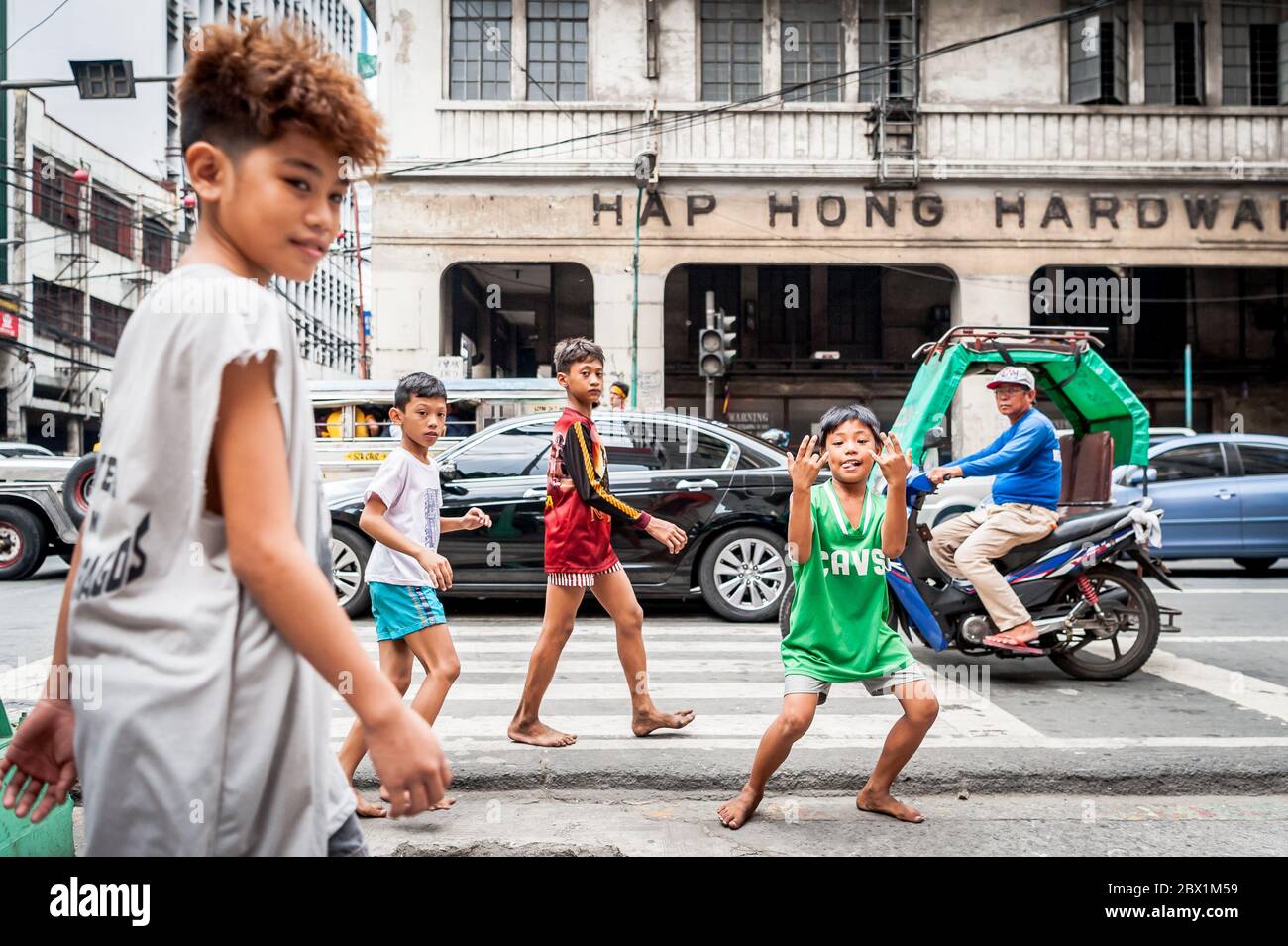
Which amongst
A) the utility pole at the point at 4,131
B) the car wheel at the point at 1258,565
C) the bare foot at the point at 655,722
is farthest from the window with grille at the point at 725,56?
the utility pole at the point at 4,131

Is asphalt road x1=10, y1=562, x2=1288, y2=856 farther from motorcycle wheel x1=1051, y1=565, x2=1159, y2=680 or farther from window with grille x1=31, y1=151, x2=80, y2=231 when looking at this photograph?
window with grille x1=31, y1=151, x2=80, y2=231

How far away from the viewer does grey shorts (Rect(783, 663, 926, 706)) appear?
3939 mm

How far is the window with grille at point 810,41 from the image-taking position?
2028 cm

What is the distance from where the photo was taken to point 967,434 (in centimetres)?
1955

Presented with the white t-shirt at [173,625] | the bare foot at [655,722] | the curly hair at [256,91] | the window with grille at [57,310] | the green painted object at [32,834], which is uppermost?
the window with grille at [57,310]

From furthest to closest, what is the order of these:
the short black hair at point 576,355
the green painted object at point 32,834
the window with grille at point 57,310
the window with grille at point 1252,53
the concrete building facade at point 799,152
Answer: the window with grille at point 57,310 < the window with grille at point 1252,53 < the concrete building facade at point 799,152 < the short black hair at point 576,355 < the green painted object at point 32,834

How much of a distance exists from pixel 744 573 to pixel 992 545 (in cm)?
300

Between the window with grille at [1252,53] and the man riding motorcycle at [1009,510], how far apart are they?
17880 millimetres

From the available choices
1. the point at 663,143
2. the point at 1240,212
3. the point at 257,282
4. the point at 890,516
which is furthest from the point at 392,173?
the point at 257,282

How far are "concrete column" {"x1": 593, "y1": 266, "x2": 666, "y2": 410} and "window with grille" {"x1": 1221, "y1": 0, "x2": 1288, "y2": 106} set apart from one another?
471 inches

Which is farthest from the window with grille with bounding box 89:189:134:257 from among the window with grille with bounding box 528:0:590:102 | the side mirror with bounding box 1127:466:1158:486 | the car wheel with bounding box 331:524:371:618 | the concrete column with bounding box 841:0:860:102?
the side mirror with bounding box 1127:466:1158:486

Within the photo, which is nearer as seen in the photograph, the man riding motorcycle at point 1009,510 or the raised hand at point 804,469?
the raised hand at point 804,469

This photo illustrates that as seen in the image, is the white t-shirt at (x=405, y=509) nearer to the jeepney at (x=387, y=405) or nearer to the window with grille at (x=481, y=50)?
the jeepney at (x=387, y=405)

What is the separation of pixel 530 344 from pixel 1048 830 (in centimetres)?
2552
